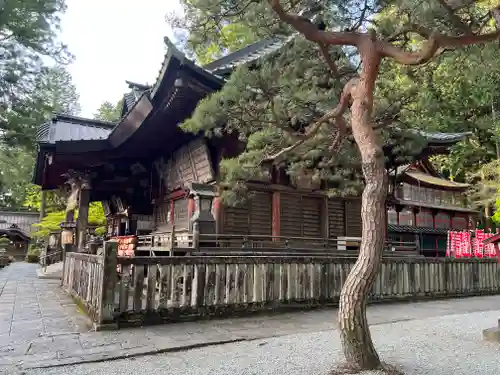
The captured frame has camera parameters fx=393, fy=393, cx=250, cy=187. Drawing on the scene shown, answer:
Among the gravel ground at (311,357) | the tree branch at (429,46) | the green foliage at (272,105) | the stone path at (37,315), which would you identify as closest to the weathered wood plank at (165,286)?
the stone path at (37,315)

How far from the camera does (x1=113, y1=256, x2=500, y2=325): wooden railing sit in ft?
20.0

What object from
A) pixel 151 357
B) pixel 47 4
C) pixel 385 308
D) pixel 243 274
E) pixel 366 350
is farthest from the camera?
pixel 47 4

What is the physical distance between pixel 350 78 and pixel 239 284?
13.0 ft

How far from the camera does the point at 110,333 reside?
17.9 ft

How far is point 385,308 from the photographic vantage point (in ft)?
27.2

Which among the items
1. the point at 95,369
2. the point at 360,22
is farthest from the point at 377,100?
the point at 95,369

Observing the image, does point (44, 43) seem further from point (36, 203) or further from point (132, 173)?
point (36, 203)

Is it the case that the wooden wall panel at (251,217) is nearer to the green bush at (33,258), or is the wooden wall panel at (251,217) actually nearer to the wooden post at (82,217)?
the wooden post at (82,217)

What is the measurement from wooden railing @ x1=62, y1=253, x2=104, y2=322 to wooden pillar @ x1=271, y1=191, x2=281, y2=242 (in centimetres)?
480

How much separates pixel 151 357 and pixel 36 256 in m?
31.2

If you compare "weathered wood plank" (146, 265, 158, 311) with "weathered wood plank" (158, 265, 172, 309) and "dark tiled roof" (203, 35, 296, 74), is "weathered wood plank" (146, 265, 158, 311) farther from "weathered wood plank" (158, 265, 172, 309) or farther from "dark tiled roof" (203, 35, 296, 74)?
"dark tiled roof" (203, 35, 296, 74)

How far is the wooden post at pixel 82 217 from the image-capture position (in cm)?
1194

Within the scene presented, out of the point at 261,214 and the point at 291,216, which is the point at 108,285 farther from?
the point at 291,216

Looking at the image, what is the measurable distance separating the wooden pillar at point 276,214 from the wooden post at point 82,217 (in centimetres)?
583
